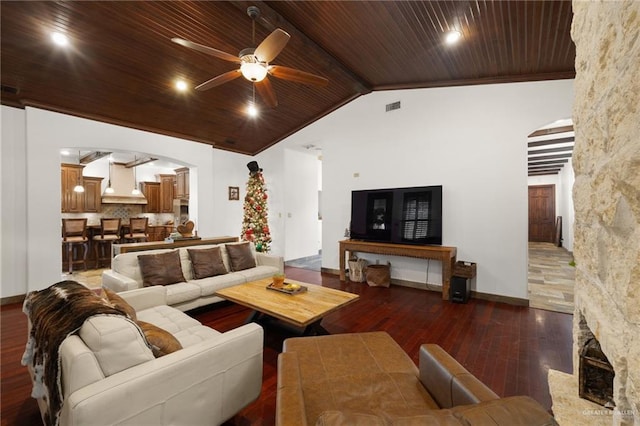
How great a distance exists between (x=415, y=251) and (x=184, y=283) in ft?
11.0

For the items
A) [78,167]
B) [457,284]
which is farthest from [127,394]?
[78,167]

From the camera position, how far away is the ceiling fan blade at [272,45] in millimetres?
2227

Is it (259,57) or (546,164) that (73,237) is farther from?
(546,164)

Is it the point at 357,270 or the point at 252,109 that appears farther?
the point at 357,270

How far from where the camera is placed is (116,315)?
4.39 ft

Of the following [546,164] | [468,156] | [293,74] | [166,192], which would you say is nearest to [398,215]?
[468,156]

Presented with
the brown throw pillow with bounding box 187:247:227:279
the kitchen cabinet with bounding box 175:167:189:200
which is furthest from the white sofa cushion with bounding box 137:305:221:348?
the kitchen cabinet with bounding box 175:167:189:200

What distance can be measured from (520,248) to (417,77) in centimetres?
306

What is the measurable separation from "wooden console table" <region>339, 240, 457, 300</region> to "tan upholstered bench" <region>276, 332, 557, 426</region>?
261 centimetres

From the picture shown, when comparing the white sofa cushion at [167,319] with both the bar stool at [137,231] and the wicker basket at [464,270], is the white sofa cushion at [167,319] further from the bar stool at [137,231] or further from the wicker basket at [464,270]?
the bar stool at [137,231]

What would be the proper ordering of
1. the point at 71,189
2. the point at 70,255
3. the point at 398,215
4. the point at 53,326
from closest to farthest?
the point at 53,326
the point at 398,215
the point at 70,255
the point at 71,189

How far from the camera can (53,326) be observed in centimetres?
135

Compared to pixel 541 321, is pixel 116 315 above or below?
above

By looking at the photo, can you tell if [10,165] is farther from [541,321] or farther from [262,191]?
[541,321]
